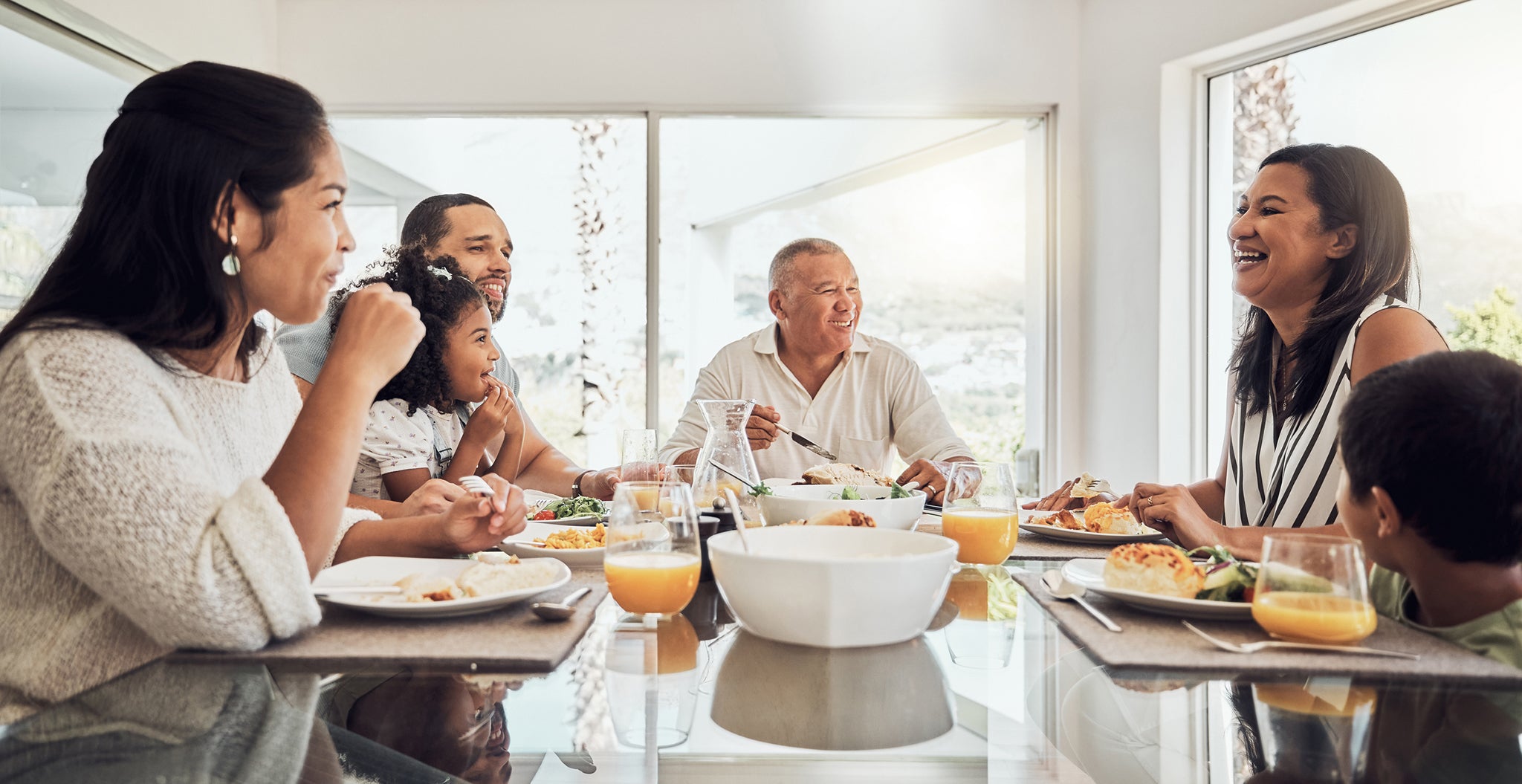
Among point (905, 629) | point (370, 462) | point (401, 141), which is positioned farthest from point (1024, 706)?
point (401, 141)

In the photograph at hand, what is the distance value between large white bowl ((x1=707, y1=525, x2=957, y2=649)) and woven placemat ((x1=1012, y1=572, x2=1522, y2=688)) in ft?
0.58

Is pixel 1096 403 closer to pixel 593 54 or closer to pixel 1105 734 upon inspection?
pixel 593 54

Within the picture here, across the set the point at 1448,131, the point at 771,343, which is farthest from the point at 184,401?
the point at 1448,131

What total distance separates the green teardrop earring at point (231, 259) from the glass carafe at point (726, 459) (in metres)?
0.65

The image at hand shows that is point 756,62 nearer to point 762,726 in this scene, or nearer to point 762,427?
point 762,427

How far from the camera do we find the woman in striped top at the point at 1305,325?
5.84 feet

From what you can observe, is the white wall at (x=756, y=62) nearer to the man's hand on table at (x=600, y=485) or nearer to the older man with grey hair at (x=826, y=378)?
the older man with grey hair at (x=826, y=378)

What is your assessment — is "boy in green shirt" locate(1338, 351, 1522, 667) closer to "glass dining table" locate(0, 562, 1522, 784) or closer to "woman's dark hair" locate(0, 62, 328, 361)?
"glass dining table" locate(0, 562, 1522, 784)

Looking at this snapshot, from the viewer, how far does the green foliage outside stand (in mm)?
2762

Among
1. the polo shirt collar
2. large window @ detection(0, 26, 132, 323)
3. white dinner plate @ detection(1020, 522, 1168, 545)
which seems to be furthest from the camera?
the polo shirt collar

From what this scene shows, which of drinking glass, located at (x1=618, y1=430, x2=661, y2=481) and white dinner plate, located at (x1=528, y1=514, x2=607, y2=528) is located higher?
drinking glass, located at (x1=618, y1=430, x2=661, y2=481)

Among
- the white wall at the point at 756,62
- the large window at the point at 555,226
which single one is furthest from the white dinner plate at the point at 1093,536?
the large window at the point at 555,226

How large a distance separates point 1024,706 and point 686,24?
3.68m

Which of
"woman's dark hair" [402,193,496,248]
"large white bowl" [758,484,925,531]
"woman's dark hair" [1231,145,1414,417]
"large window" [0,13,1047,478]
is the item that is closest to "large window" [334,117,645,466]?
"large window" [0,13,1047,478]
